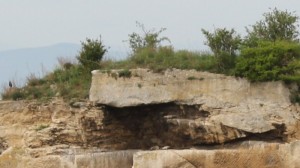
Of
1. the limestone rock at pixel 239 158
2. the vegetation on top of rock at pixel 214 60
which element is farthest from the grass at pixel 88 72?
the limestone rock at pixel 239 158

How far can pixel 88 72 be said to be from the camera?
1512 cm

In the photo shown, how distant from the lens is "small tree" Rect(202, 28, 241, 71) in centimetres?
1427

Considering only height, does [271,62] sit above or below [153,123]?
above

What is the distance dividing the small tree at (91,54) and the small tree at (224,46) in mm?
2881

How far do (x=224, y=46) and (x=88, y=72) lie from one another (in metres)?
3.55

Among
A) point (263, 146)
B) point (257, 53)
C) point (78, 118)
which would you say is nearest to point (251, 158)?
point (263, 146)

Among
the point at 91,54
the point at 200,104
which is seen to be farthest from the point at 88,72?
the point at 200,104

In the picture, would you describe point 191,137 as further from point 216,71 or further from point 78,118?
point 78,118

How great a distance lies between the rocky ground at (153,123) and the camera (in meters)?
13.4

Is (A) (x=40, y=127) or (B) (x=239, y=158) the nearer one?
(B) (x=239, y=158)

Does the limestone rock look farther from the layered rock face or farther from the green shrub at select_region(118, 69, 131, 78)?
the green shrub at select_region(118, 69, 131, 78)

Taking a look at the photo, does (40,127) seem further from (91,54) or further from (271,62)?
(271,62)

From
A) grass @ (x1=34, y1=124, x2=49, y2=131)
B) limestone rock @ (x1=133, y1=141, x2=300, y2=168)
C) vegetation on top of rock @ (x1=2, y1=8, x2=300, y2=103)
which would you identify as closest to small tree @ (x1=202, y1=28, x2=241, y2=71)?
vegetation on top of rock @ (x1=2, y1=8, x2=300, y2=103)

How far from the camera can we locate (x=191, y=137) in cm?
1395
